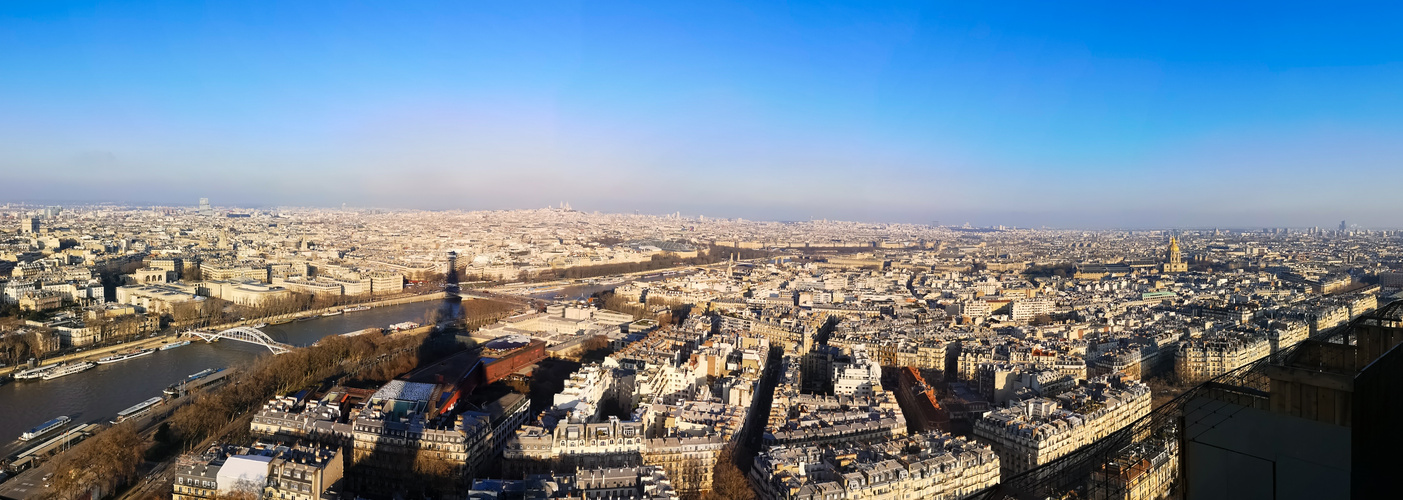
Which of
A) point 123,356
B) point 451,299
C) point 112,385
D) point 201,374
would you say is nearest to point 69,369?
point 123,356

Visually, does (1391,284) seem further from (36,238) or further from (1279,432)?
(36,238)

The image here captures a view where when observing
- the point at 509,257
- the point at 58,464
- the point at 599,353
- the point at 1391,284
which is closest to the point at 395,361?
the point at 599,353

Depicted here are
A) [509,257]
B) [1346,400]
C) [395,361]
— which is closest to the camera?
[1346,400]

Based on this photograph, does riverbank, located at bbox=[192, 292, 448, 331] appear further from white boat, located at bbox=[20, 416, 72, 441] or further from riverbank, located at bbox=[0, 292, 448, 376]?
white boat, located at bbox=[20, 416, 72, 441]

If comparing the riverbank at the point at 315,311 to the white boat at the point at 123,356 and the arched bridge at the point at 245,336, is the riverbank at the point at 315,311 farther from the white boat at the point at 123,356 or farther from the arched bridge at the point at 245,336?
the white boat at the point at 123,356

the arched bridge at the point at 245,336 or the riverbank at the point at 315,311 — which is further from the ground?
the riverbank at the point at 315,311

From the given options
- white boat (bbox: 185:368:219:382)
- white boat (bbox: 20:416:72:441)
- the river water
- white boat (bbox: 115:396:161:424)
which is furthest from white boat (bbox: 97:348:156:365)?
white boat (bbox: 20:416:72:441)

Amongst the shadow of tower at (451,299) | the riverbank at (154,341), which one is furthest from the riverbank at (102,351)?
the shadow of tower at (451,299)
